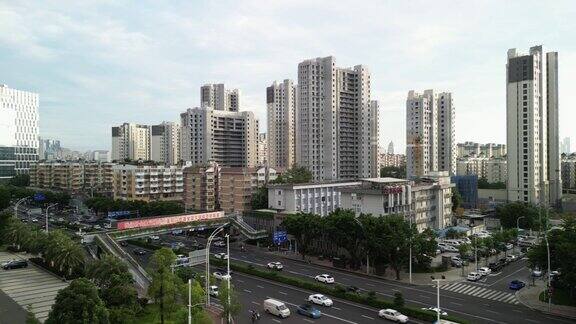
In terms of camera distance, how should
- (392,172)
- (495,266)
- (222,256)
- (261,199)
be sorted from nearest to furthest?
1. (495,266)
2. (222,256)
3. (261,199)
4. (392,172)

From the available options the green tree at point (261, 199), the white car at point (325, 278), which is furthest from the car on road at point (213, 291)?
the green tree at point (261, 199)

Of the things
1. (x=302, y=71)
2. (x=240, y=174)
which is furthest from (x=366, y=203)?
(x=302, y=71)

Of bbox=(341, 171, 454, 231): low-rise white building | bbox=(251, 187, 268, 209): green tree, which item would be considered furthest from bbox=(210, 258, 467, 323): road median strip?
bbox=(251, 187, 268, 209): green tree

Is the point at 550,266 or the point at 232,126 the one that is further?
the point at 232,126

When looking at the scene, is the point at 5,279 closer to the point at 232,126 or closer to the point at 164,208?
the point at 164,208

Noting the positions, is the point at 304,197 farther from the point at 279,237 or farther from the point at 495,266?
the point at 495,266

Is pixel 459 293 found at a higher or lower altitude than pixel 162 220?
lower

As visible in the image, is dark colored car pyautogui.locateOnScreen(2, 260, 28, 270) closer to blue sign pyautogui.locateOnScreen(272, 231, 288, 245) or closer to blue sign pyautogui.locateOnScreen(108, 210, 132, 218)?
blue sign pyautogui.locateOnScreen(272, 231, 288, 245)

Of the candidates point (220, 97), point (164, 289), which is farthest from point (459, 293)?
point (220, 97)
